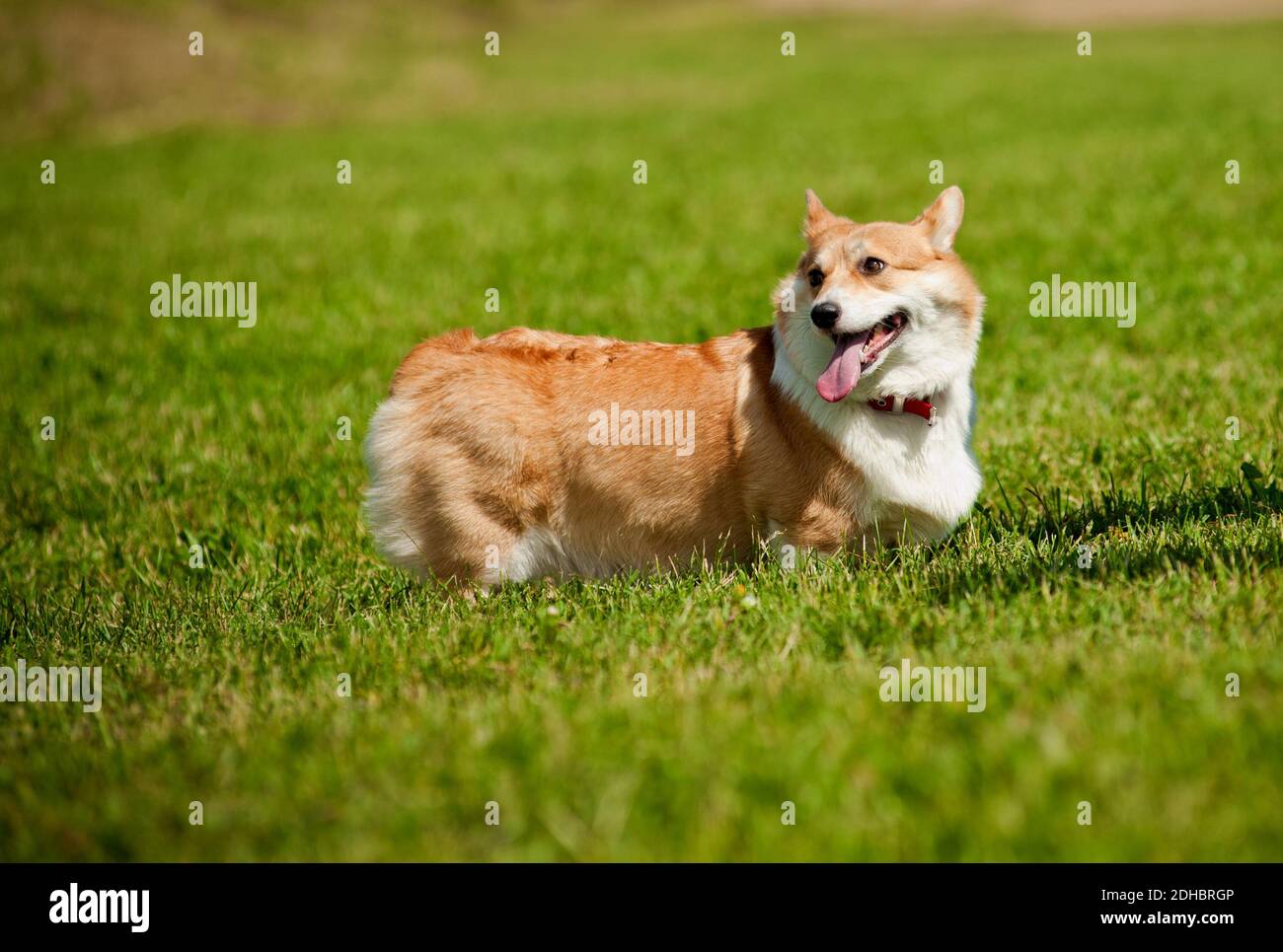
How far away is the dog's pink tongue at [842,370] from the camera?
158 inches

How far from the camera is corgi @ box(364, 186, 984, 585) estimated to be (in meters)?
4.15

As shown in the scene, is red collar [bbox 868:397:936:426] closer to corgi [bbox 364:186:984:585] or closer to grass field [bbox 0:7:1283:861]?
corgi [bbox 364:186:984:585]

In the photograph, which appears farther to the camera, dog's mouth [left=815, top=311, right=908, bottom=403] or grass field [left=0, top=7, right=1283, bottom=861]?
dog's mouth [left=815, top=311, right=908, bottom=403]

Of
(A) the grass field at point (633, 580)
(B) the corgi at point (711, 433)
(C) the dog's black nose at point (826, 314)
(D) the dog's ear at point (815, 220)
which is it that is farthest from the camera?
(D) the dog's ear at point (815, 220)

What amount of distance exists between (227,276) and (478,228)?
2601mm

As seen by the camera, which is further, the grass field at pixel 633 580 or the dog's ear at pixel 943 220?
the dog's ear at pixel 943 220

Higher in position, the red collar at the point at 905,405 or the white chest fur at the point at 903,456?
the red collar at the point at 905,405

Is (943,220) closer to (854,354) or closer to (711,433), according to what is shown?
(854,354)

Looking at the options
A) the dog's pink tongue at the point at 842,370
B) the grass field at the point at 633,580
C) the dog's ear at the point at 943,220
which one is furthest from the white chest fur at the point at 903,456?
the dog's ear at the point at 943,220

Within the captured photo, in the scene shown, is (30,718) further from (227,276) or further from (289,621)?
(227,276)

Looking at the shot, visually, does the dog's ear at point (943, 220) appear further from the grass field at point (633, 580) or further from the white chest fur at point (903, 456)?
the grass field at point (633, 580)

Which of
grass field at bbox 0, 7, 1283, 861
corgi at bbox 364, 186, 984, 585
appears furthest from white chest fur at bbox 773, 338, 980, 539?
grass field at bbox 0, 7, 1283, 861

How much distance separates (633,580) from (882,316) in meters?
1.43
